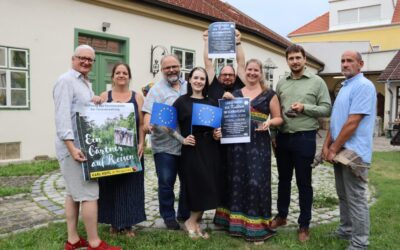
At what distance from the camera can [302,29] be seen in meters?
36.0

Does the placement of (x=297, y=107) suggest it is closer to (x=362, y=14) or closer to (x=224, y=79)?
(x=224, y=79)

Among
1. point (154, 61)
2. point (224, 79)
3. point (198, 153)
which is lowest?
point (198, 153)

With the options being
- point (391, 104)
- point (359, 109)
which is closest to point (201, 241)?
point (359, 109)

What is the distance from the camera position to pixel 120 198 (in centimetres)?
395

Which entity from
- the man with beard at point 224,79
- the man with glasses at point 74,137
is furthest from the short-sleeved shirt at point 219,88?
the man with glasses at point 74,137

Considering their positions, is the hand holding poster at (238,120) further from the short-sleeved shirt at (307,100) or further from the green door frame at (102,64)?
the green door frame at (102,64)

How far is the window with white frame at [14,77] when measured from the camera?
27.4ft

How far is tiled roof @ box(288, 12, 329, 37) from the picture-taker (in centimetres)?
3420

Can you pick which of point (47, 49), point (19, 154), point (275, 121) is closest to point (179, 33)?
point (47, 49)

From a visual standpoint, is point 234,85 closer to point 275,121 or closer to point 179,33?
point 275,121

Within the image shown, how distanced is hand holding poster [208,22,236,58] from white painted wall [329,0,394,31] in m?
30.6

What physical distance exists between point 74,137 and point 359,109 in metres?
2.62

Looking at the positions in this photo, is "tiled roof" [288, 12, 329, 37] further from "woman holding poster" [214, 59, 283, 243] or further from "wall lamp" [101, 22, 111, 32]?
"woman holding poster" [214, 59, 283, 243]

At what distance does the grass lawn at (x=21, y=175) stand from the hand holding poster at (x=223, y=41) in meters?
3.93
